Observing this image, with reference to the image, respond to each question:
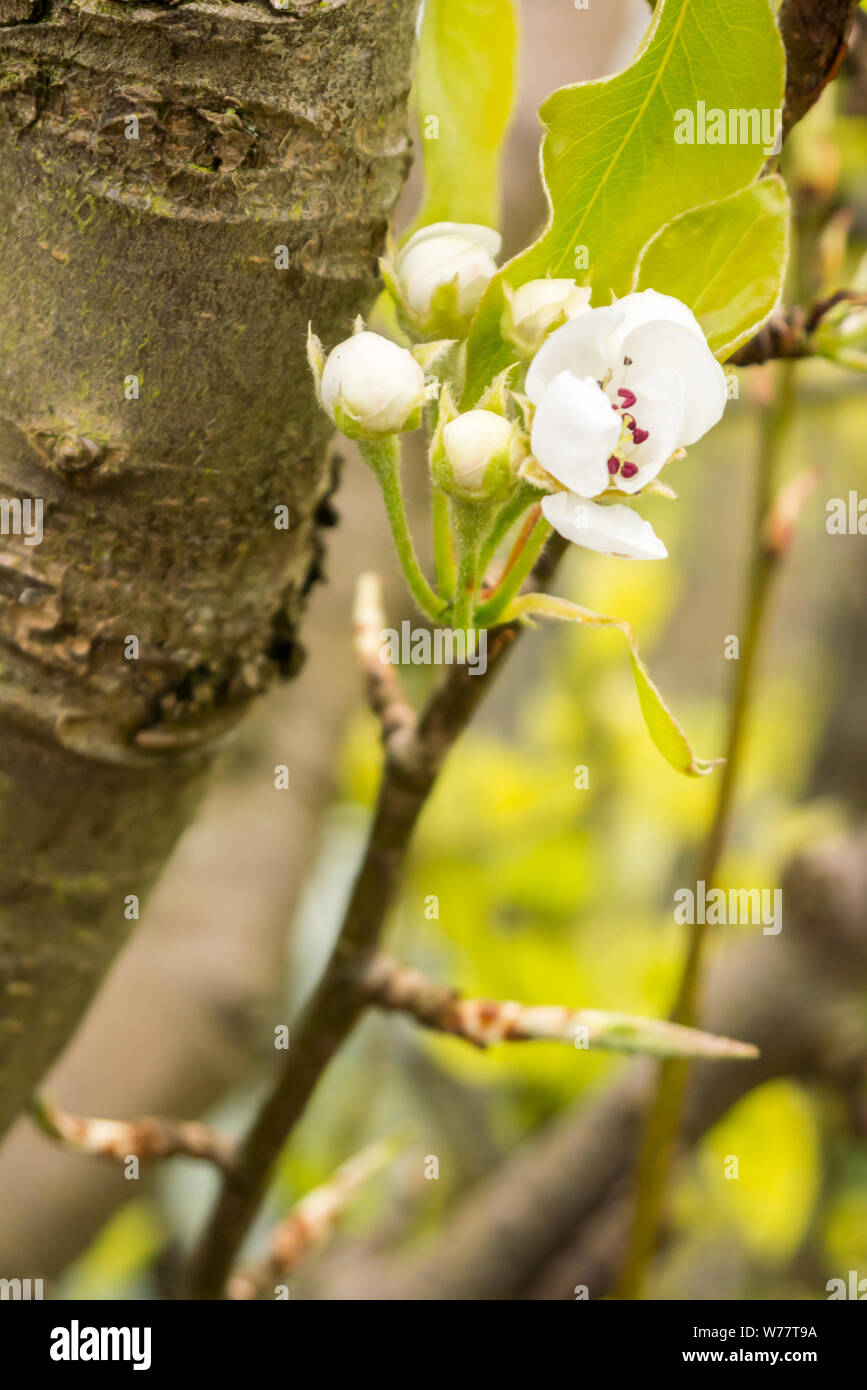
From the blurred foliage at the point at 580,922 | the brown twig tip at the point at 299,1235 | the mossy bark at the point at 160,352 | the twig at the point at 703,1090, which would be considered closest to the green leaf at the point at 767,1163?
the blurred foliage at the point at 580,922

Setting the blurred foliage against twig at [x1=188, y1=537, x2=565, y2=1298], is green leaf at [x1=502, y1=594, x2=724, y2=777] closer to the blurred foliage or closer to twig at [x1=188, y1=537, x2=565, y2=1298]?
twig at [x1=188, y1=537, x2=565, y2=1298]

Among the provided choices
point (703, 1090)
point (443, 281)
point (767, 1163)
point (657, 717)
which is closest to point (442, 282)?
point (443, 281)

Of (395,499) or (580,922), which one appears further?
(580,922)

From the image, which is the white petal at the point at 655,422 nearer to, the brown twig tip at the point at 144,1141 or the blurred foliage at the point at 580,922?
the brown twig tip at the point at 144,1141

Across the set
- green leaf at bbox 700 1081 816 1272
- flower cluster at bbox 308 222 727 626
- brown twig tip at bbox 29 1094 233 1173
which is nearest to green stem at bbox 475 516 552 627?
flower cluster at bbox 308 222 727 626

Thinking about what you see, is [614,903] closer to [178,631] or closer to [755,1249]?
[755,1249]

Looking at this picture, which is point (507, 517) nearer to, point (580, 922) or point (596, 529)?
point (596, 529)
